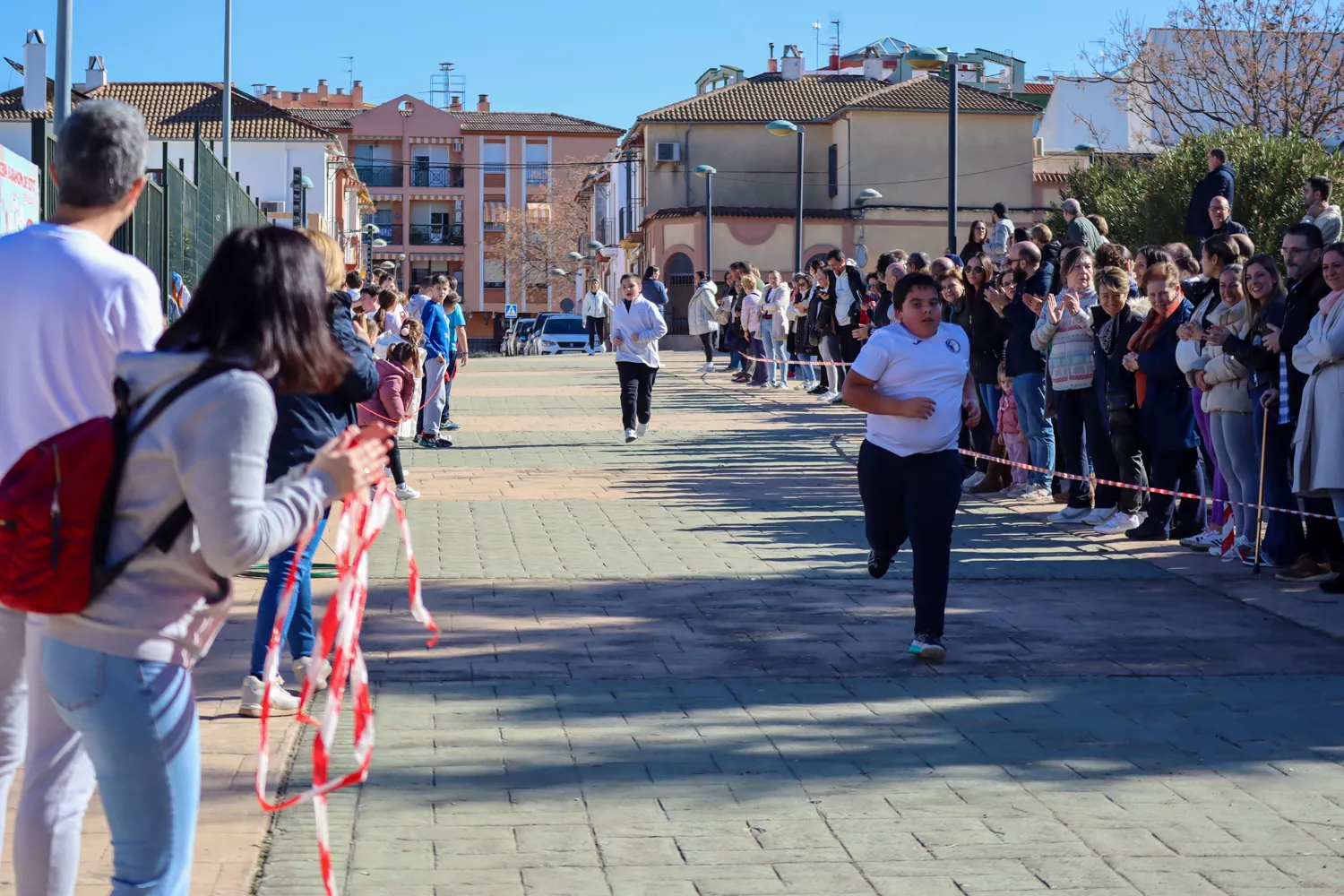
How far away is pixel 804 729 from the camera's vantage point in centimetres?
668

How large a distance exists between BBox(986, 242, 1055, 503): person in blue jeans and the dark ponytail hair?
35.6 feet

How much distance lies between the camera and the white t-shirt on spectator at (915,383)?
26.3ft

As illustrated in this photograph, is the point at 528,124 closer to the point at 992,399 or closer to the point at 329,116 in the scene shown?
the point at 329,116

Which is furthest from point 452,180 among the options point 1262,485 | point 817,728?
point 817,728

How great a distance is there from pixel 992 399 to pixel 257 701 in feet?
30.9

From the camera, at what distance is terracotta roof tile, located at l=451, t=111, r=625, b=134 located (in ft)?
361

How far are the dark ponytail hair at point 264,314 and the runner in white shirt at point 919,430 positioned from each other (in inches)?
186

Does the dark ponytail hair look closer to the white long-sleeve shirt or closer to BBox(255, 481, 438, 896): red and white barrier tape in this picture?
BBox(255, 481, 438, 896): red and white barrier tape

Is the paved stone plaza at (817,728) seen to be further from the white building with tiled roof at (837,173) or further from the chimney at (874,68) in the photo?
the chimney at (874,68)

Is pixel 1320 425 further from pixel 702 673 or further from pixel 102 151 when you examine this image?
pixel 102 151

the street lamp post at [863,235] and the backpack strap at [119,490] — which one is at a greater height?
the street lamp post at [863,235]

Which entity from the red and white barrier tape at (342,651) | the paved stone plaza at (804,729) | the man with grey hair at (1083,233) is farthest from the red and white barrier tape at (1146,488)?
the red and white barrier tape at (342,651)

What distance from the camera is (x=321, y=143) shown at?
228 ft

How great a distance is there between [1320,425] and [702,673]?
4.15 meters
